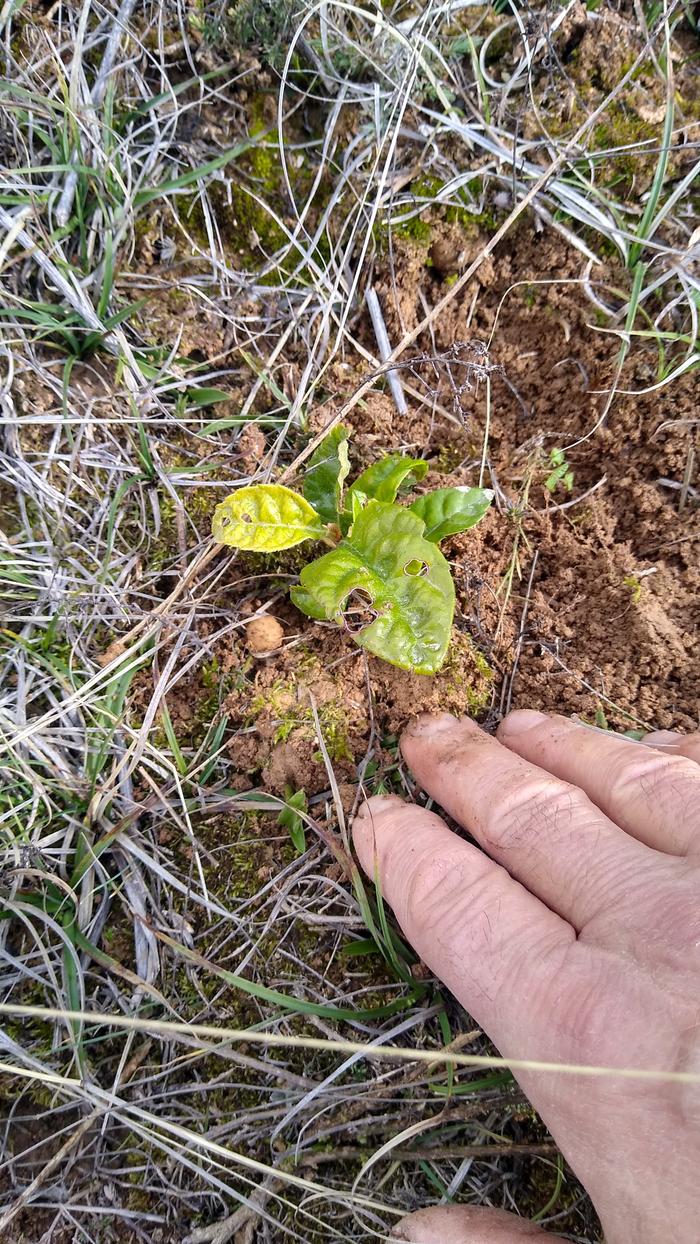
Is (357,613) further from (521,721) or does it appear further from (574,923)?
(574,923)

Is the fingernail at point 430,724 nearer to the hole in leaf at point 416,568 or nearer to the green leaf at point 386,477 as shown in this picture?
the hole in leaf at point 416,568

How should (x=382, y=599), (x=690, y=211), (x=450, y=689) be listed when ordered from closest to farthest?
1. (x=382, y=599)
2. (x=450, y=689)
3. (x=690, y=211)

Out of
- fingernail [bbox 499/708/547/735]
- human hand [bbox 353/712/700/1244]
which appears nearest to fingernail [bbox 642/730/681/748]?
human hand [bbox 353/712/700/1244]

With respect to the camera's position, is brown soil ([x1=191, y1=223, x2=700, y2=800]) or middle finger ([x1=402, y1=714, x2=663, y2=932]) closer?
middle finger ([x1=402, y1=714, x2=663, y2=932])

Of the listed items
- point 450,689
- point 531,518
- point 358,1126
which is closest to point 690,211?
point 531,518

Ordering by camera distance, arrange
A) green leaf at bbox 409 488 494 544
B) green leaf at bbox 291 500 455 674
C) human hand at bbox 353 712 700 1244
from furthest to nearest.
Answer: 1. green leaf at bbox 409 488 494 544
2. green leaf at bbox 291 500 455 674
3. human hand at bbox 353 712 700 1244

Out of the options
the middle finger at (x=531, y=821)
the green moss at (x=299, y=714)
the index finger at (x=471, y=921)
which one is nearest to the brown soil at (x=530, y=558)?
the green moss at (x=299, y=714)

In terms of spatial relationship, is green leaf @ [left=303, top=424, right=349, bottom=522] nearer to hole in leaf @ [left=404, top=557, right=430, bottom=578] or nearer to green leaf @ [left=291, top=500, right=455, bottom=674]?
green leaf @ [left=291, top=500, right=455, bottom=674]

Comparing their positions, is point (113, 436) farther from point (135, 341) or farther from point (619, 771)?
point (619, 771)

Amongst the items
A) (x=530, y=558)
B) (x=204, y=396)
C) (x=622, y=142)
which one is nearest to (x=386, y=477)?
(x=530, y=558)
